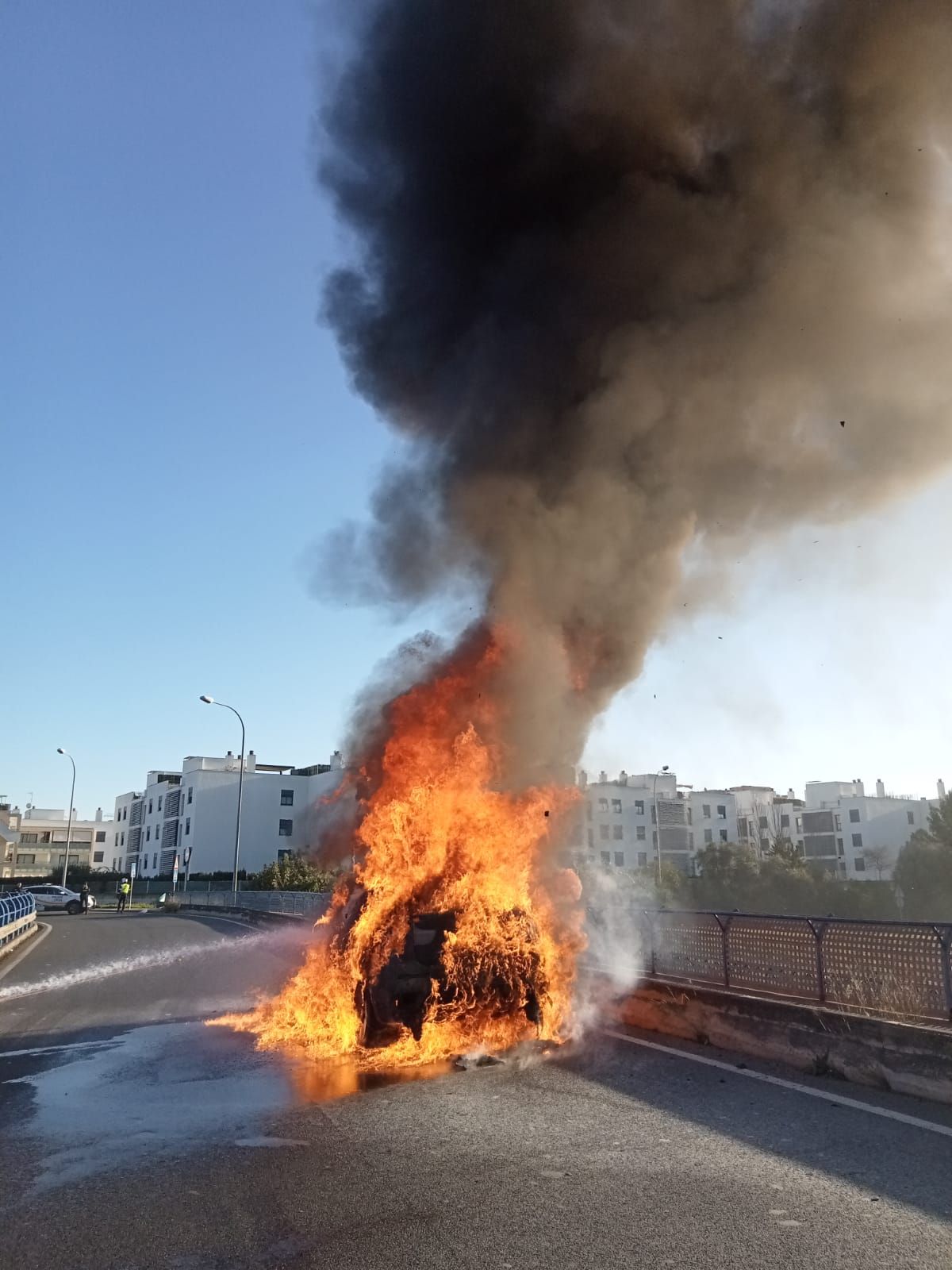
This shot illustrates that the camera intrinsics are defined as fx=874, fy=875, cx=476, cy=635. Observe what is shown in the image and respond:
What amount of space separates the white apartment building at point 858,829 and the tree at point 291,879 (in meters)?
57.2

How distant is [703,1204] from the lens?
4.11 m

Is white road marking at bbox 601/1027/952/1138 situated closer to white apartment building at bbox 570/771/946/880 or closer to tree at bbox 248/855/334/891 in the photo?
tree at bbox 248/855/334/891

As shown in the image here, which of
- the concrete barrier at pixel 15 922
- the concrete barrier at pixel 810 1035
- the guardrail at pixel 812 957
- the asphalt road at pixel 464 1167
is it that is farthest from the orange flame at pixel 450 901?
the concrete barrier at pixel 15 922

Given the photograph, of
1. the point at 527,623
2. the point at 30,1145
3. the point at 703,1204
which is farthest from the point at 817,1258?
the point at 527,623

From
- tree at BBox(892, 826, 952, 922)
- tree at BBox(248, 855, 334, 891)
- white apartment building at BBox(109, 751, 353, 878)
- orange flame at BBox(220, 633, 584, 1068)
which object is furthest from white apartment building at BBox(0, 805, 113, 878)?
orange flame at BBox(220, 633, 584, 1068)

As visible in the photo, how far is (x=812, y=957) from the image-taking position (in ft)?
25.8

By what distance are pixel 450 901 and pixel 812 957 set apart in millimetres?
3391

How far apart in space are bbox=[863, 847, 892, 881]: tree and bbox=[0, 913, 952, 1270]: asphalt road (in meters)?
79.6

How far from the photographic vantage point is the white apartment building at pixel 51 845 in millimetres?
99500

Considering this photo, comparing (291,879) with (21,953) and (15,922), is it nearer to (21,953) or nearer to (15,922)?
(15,922)

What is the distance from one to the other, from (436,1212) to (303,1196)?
2.36 ft

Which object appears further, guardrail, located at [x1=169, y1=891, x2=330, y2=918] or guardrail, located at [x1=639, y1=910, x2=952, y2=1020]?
guardrail, located at [x1=169, y1=891, x2=330, y2=918]

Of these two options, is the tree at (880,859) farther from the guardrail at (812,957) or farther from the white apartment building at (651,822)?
the guardrail at (812,957)

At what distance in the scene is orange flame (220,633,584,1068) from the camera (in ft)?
26.6
